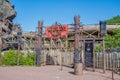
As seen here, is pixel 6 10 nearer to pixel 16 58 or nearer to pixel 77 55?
pixel 16 58

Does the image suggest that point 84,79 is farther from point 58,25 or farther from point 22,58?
point 22,58

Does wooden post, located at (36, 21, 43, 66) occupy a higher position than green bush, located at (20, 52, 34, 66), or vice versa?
wooden post, located at (36, 21, 43, 66)

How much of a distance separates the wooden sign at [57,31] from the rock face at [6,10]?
21.7 meters

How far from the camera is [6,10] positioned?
45875mm

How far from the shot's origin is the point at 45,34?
25641mm

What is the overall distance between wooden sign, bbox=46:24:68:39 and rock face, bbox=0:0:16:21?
2172 centimetres

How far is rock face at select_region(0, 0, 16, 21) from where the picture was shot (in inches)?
1779

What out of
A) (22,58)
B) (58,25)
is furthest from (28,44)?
(58,25)

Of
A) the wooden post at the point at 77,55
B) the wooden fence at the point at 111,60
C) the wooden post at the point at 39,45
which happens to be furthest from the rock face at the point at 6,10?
the wooden post at the point at 77,55

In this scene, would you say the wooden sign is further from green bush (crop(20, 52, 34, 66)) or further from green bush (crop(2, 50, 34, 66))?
green bush (crop(2, 50, 34, 66))

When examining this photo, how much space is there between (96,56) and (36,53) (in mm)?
6012

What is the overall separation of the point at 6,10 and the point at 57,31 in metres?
23.7

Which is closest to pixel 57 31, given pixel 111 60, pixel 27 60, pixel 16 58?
pixel 27 60

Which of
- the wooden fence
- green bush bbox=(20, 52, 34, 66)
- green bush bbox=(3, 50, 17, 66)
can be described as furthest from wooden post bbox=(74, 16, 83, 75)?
green bush bbox=(3, 50, 17, 66)
